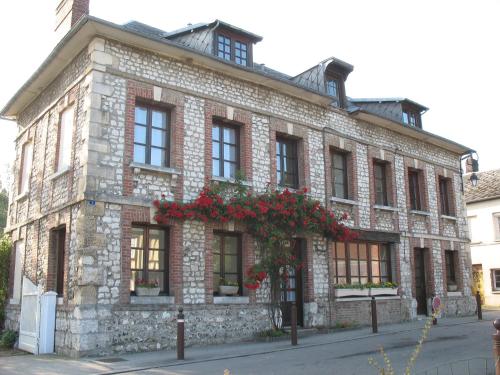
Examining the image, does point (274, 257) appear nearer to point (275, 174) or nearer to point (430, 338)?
point (275, 174)

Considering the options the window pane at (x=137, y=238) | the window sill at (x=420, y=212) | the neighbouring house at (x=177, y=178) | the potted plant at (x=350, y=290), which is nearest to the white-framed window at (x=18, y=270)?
the neighbouring house at (x=177, y=178)

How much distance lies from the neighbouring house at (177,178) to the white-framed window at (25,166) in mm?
65

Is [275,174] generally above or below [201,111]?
below

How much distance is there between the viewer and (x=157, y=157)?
12.1 metres

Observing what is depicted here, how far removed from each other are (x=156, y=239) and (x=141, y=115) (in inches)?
114

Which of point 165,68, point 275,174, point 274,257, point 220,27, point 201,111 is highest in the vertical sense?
point 220,27

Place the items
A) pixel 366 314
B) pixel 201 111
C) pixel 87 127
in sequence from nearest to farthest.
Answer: pixel 87 127, pixel 201 111, pixel 366 314

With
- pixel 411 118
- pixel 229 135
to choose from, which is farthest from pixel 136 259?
pixel 411 118

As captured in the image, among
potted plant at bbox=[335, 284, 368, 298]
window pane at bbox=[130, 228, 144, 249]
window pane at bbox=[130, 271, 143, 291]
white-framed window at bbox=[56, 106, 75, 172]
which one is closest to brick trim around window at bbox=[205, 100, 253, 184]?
window pane at bbox=[130, 228, 144, 249]

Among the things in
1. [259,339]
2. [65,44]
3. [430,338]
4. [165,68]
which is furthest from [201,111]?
[430,338]

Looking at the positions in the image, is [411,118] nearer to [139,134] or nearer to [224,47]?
[224,47]

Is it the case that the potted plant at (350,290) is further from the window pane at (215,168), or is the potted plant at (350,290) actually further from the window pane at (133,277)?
the window pane at (133,277)

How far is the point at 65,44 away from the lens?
11.8 m

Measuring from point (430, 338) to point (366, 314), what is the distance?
3223 mm
